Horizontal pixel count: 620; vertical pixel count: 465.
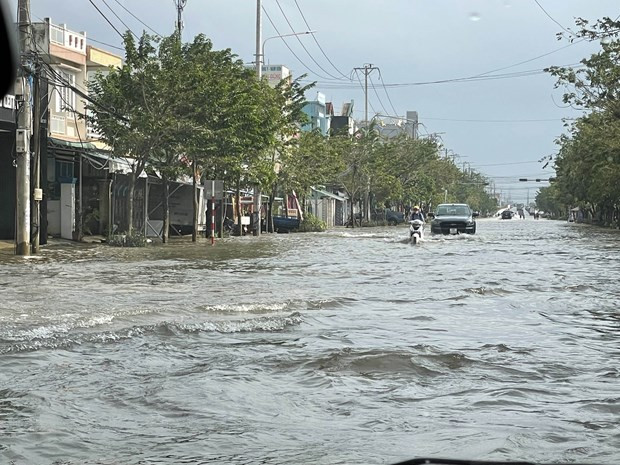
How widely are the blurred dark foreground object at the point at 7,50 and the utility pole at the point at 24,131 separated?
19026 millimetres

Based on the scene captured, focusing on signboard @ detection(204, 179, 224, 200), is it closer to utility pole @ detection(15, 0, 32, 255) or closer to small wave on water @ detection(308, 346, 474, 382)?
utility pole @ detection(15, 0, 32, 255)

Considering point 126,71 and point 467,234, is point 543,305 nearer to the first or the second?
point 126,71

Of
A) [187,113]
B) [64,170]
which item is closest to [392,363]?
[187,113]

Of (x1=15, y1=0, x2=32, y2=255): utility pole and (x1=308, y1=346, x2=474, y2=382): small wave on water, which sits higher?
(x1=15, y1=0, x2=32, y2=255): utility pole

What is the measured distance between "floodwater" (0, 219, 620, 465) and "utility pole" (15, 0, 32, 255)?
6518 millimetres

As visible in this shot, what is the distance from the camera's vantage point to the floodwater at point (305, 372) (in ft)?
18.4

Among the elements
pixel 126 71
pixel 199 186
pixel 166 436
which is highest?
pixel 126 71

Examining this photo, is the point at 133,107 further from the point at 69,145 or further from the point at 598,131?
the point at 598,131

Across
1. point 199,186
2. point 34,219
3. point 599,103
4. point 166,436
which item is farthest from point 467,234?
point 166,436

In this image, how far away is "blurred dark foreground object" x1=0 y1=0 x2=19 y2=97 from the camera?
3.65 meters

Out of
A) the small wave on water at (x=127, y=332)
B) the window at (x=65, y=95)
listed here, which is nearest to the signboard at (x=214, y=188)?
the window at (x=65, y=95)

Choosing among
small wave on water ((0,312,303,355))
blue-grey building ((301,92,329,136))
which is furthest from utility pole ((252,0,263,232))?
blue-grey building ((301,92,329,136))

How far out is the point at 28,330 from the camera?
10227 mm

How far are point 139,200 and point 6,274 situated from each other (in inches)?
826
